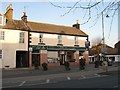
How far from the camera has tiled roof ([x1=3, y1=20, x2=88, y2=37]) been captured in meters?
42.6

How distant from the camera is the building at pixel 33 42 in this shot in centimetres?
4038

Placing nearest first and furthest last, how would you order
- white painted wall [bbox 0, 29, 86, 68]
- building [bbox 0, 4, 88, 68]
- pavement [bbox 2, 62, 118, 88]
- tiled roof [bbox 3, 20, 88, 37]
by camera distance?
pavement [bbox 2, 62, 118, 88] < white painted wall [bbox 0, 29, 86, 68] < building [bbox 0, 4, 88, 68] < tiled roof [bbox 3, 20, 88, 37]

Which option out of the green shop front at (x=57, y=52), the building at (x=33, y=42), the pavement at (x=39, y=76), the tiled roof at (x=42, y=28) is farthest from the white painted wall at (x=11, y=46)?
the pavement at (x=39, y=76)

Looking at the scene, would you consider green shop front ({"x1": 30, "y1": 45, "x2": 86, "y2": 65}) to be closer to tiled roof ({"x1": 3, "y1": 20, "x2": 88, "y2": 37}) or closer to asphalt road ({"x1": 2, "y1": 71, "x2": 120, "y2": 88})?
tiled roof ({"x1": 3, "y1": 20, "x2": 88, "y2": 37})

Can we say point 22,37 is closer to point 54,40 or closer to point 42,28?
point 42,28

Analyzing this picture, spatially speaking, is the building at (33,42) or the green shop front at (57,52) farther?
the green shop front at (57,52)

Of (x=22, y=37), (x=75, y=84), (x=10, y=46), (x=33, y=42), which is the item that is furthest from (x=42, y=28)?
(x=75, y=84)

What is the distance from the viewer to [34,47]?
43.0 metres

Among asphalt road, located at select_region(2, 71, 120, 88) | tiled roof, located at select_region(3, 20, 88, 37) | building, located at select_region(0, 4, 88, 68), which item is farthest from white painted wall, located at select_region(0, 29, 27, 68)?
asphalt road, located at select_region(2, 71, 120, 88)

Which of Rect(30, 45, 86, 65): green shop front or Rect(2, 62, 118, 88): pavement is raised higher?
Rect(30, 45, 86, 65): green shop front

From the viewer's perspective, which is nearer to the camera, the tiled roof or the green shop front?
the tiled roof

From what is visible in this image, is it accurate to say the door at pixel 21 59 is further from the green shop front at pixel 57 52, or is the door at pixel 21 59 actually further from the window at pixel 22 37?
the window at pixel 22 37

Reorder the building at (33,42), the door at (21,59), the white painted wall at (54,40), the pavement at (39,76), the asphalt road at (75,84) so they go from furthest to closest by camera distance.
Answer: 1. the white painted wall at (54,40)
2. the door at (21,59)
3. the building at (33,42)
4. the pavement at (39,76)
5. the asphalt road at (75,84)

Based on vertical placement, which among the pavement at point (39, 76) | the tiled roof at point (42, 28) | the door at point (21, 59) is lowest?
the pavement at point (39, 76)
